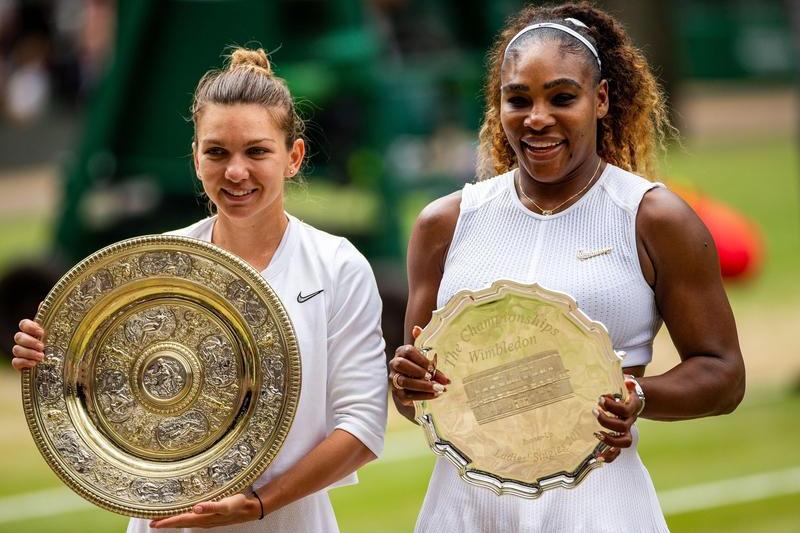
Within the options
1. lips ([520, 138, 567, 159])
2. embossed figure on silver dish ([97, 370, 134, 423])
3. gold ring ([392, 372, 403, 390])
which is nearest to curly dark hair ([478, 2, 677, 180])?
lips ([520, 138, 567, 159])

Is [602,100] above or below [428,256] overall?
above

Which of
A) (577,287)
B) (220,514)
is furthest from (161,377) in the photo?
(577,287)

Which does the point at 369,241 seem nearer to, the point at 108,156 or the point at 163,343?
the point at 108,156

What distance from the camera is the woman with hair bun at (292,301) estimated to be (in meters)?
3.20

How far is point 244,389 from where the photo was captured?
3.22 m

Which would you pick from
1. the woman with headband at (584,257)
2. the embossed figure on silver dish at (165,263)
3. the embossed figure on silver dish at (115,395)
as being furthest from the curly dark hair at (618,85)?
the embossed figure on silver dish at (115,395)

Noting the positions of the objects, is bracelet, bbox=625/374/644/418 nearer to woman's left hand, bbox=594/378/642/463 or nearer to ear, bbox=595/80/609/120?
woman's left hand, bbox=594/378/642/463

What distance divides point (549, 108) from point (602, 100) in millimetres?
187

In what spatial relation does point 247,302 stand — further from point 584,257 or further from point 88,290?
point 584,257

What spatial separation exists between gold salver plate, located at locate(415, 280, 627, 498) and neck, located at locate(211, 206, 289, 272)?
0.45 m

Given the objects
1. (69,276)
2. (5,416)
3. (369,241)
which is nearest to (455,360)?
(69,276)

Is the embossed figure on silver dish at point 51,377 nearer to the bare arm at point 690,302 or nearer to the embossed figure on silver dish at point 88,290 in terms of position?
the embossed figure on silver dish at point 88,290

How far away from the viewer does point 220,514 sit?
3098 mm

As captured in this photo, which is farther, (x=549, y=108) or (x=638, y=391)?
(x=549, y=108)
